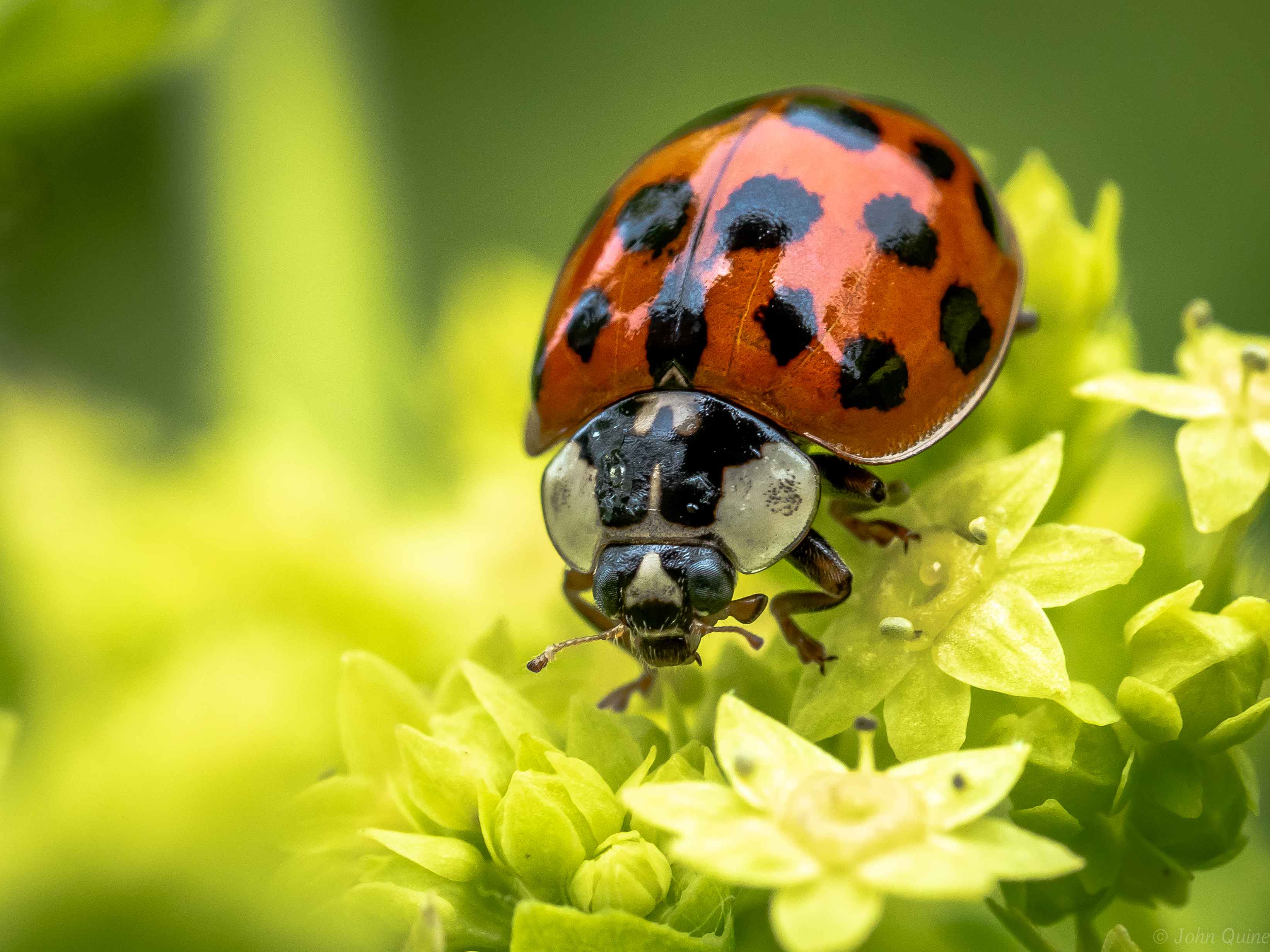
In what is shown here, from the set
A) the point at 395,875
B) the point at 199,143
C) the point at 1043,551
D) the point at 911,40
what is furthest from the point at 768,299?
the point at 911,40

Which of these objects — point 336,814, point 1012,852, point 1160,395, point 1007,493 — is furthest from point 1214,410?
point 336,814

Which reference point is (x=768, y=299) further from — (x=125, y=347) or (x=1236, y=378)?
(x=125, y=347)

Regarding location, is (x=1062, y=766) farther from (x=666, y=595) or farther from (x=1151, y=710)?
(x=666, y=595)

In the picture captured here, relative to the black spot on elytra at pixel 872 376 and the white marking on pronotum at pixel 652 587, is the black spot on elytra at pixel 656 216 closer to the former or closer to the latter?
the black spot on elytra at pixel 872 376

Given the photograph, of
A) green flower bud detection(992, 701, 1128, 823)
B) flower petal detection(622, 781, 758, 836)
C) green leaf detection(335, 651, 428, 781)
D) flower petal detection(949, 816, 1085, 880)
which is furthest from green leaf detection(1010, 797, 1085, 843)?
green leaf detection(335, 651, 428, 781)

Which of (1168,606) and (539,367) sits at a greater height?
(539,367)

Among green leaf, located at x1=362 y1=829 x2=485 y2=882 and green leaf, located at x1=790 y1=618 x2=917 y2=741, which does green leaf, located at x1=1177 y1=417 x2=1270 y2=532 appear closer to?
green leaf, located at x1=790 y1=618 x2=917 y2=741
